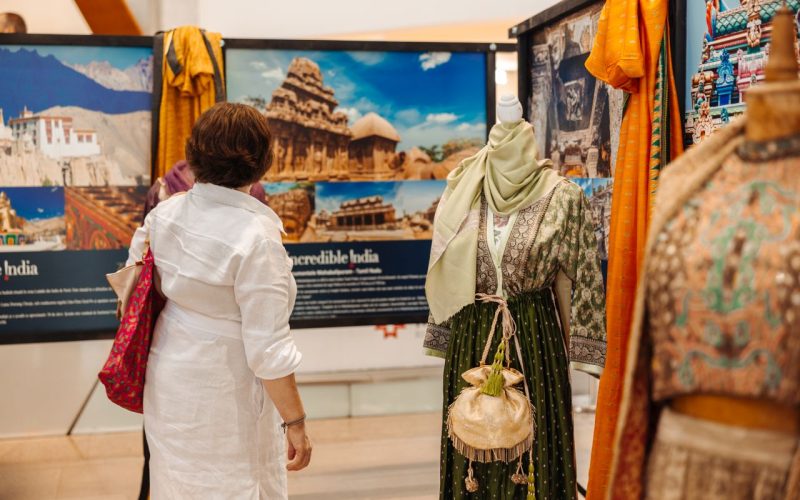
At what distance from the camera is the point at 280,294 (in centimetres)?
204

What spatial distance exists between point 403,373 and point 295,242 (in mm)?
2034

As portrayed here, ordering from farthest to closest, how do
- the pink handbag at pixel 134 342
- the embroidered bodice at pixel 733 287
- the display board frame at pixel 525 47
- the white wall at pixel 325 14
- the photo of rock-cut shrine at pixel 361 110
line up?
the white wall at pixel 325 14 → the photo of rock-cut shrine at pixel 361 110 → the display board frame at pixel 525 47 → the pink handbag at pixel 134 342 → the embroidered bodice at pixel 733 287

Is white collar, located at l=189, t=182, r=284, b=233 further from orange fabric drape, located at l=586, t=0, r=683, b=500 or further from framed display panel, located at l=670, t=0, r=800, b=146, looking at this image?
framed display panel, located at l=670, t=0, r=800, b=146

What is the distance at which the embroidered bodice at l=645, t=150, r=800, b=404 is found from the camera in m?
1.12

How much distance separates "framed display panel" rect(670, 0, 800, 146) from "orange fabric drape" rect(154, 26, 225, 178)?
2.24 meters

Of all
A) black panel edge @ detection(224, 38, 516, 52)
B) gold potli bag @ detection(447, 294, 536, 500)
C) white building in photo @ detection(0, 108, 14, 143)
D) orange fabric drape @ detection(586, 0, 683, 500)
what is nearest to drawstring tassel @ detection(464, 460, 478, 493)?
gold potli bag @ detection(447, 294, 536, 500)

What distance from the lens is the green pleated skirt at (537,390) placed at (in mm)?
2590

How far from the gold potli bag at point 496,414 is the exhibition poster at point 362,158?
1728 millimetres

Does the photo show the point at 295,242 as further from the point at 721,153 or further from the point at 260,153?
the point at 721,153

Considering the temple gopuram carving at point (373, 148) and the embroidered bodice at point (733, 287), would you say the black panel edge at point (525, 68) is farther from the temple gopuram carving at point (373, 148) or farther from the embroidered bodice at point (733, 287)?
the embroidered bodice at point (733, 287)

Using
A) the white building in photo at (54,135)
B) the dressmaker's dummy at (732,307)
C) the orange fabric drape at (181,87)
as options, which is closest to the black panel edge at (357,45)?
the orange fabric drape at (181,87)

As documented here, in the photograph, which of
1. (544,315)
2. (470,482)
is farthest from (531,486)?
(544,315)

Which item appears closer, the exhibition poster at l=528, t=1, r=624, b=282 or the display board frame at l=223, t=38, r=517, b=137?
the exhibition poster at l=528, t=1, r=624, b=282

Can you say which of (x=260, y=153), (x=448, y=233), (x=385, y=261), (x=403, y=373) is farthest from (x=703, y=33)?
(x=403, y=373)
